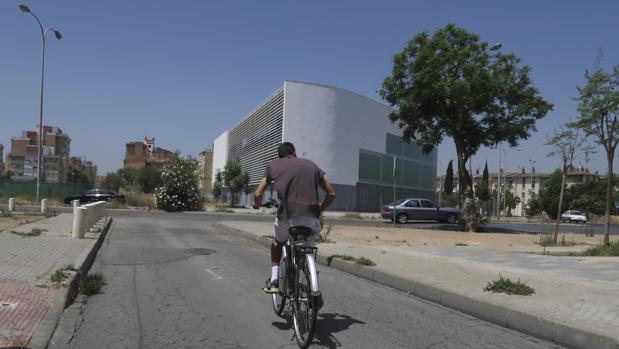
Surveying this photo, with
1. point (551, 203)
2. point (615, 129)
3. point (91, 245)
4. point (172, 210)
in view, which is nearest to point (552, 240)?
point (615, 129)

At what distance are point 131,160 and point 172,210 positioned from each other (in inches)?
6022

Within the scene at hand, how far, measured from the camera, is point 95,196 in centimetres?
3909

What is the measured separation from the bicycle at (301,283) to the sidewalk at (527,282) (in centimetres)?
247

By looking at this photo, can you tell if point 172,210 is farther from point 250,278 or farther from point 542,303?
point 542,303

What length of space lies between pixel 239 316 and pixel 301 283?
4.22 feet

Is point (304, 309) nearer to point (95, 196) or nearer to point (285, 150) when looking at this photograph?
point (285, 150)

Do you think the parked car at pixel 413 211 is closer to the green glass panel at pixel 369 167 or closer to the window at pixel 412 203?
the window at pixel 412 203

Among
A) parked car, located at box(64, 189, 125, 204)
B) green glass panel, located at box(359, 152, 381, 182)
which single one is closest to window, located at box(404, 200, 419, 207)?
parked car, located at box(64, 189, 125, 204)

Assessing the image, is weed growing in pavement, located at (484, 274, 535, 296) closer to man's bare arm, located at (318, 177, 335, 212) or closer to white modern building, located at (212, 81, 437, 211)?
man's bare arm, located at (318, 177, 335, 212)

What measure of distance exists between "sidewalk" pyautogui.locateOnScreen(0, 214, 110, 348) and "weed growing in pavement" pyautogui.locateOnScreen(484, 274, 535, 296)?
5.29m

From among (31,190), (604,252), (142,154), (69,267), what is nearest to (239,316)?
(69,267)

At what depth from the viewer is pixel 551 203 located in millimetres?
82500

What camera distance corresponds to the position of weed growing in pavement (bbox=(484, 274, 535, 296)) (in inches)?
271

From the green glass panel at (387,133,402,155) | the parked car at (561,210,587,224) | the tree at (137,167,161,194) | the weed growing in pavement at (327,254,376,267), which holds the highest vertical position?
the green glass panel at (387,133,402,155)
